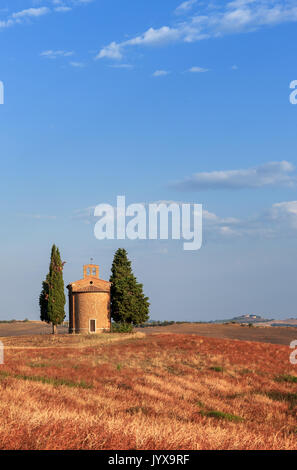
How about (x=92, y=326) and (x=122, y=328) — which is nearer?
(x=122, y=328)

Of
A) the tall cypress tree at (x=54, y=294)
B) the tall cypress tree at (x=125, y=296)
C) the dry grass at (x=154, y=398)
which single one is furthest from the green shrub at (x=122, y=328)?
the dry grass at (x=154, y=398)

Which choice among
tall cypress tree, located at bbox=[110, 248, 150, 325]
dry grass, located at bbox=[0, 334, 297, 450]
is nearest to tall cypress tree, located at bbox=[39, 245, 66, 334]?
tall cypress tree, located at bbox=[110, 248, 150, 325]

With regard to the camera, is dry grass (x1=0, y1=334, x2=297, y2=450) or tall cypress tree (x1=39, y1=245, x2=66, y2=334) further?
tall cypress tree (x1=39, y1=245, x2=66, y2=334)

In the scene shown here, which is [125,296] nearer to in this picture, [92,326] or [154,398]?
[92,326]

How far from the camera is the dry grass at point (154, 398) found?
8297 millimetres

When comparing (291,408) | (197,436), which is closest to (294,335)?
(291,408)

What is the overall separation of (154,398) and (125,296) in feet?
137

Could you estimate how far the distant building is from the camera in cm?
6081

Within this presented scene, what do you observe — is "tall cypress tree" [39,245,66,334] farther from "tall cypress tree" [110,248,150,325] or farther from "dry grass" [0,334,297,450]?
"dry grass" [0,334,297,450]

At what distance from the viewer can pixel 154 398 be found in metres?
19.1

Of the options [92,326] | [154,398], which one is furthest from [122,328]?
[154,398]

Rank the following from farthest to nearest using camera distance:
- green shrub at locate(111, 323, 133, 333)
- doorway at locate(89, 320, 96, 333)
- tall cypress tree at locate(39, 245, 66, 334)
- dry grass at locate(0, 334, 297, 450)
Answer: tall cypress tree at locate(39, 245, 66, 334), doorway at locate(89, 320, 96, 333), green shrub at locate(111, 323, 133, 333), dry grass at locate(0, 334, 297, 450)

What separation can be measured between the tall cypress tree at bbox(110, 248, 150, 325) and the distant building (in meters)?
1.13

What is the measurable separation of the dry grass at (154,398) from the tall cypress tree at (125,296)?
57.6 ft
